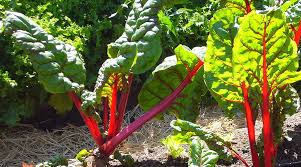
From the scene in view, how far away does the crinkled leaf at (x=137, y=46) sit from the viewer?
2.59 metres

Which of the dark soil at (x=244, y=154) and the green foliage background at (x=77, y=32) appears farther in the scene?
the green foliage background at (x=77, y=32)

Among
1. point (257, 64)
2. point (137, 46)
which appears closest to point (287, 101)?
point (257, 64)

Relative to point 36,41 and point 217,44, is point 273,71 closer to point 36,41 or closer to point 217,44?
point 217,44

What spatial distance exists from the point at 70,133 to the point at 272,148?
1743mm

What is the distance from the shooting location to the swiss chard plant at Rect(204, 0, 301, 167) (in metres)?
2.01

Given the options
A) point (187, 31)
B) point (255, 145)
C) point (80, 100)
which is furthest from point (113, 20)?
point (255, 145)

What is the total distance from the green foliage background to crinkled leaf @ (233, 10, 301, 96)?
1726mm

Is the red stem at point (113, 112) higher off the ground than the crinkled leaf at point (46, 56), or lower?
lower

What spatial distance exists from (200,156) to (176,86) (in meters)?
0.80

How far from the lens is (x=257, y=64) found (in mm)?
2115

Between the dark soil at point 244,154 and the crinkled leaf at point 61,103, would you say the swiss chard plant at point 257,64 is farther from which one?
the crinkled leaf at point 61,103

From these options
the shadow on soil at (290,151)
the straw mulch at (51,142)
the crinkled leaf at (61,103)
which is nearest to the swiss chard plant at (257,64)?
the shadow on soil at (290,151)

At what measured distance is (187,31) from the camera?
425 cm

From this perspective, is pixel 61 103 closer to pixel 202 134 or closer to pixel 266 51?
pixel 202 134
